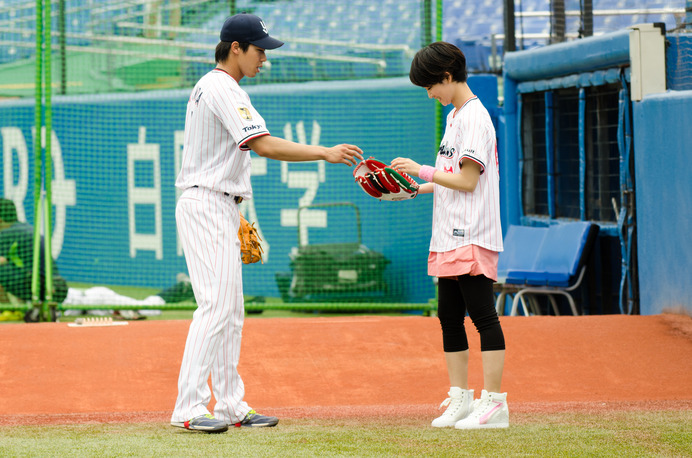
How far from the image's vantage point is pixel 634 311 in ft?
25.0

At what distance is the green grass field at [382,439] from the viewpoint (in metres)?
3.85

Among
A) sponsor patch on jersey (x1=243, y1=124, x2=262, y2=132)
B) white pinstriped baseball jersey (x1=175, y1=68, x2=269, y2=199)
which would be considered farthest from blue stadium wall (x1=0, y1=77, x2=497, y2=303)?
sponsor patch on jersey (x1=243, y1=124, x2=262, y2=132)

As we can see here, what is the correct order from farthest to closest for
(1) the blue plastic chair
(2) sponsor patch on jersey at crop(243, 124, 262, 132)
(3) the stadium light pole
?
(3) the stadium light pole < (1) the blue plastic chair < (2) sponsor patch on jersey at crop(243, 124, 262, 132)

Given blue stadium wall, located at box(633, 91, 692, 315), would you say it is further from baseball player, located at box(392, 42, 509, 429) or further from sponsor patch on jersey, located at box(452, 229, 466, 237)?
sponsor patch on jersey, located at box(452, 229, 466, 237)

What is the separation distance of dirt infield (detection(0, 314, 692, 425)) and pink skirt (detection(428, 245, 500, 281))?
2.82 ft

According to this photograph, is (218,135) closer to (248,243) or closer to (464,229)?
(248,243)

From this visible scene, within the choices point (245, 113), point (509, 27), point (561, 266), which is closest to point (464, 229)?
point (245, 113)

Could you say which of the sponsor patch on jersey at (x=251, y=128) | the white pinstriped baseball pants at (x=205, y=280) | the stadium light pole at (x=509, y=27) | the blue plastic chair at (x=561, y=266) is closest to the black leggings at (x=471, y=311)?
the white pinstriped baseball pants at (x=205, y=280)

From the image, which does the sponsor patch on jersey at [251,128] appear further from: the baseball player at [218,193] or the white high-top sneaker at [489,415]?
the white high-top sneaker at [489,415]

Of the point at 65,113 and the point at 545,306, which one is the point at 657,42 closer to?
the point at 545,306

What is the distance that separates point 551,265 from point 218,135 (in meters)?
4.60

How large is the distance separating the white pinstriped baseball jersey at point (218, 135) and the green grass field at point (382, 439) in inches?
43.5

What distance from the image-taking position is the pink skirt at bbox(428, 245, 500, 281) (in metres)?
4.31

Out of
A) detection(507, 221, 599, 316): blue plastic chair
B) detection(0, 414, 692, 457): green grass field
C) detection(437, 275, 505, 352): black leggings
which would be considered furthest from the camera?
detection(507, 221, 599, 316): blue plastic chair
